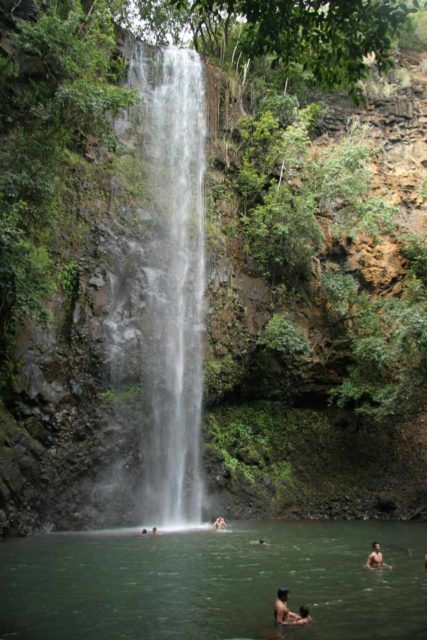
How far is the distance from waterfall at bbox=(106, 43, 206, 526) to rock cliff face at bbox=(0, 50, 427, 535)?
53 centimetres

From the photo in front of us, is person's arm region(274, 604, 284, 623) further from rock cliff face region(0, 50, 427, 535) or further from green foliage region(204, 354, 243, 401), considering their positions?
green foliage region(204, 354, 243, 401)

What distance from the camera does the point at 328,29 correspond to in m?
8.03

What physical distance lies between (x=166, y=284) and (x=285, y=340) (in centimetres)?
461

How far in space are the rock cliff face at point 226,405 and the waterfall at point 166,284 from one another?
1.73 feet

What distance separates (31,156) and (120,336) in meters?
5.90

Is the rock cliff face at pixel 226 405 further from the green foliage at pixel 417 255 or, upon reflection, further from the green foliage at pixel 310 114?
the green foliage at pixel 310 114

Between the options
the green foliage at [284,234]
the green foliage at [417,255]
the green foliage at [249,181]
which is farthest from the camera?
the green foliage at [249,181]

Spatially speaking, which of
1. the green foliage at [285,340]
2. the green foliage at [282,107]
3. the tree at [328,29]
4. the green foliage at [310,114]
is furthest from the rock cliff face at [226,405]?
the tree at [328,29]

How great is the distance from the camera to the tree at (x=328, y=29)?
7176 mm

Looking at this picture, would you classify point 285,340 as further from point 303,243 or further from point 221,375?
point 303,243

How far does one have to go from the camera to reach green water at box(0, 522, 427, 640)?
7867mm

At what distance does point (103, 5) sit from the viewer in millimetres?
Result: 20609

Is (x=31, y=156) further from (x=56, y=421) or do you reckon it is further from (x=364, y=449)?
(x=364, y=449)

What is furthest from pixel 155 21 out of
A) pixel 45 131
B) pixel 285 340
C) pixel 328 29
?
pixel 328 29
